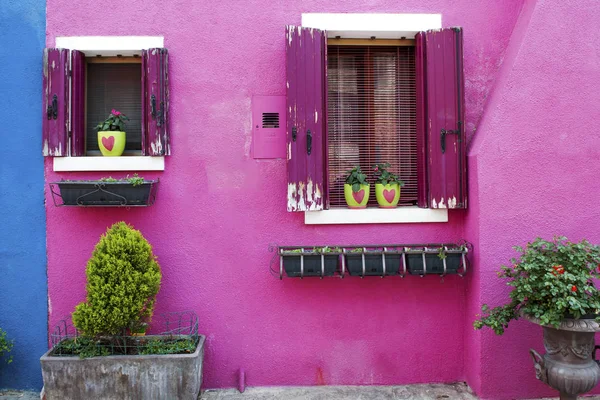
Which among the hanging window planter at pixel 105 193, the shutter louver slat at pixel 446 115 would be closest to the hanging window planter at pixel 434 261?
the shutter louver slat at pixel 446 115

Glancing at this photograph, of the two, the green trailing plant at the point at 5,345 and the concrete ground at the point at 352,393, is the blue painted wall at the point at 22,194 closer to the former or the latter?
the green trailing plant at the point at 5,345

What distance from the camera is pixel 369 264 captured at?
3.95 meters

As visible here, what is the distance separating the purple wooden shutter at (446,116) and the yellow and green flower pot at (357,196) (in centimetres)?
53

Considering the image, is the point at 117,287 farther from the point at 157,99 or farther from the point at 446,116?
the point at 446,116

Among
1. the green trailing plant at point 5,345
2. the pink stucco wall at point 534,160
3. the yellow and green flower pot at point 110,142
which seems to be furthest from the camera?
the yellow and green flower pot at point 110,142

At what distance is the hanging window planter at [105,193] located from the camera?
387cm

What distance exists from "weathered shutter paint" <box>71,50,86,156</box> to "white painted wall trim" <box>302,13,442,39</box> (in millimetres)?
1868

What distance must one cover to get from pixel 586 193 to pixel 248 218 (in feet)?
8.80

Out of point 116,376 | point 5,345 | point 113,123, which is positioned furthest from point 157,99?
point 5,345

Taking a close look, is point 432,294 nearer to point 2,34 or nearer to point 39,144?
point 39,144

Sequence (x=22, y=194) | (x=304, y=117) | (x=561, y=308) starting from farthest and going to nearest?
(x=22, y=194) < (x=304, y=117) < (x=561, y=308)

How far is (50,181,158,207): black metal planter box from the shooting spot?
388 centimetres

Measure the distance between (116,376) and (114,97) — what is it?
7.57ft

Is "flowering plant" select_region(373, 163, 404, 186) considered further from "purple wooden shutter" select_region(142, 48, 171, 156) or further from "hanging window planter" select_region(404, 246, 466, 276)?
"purple wooden shutter" select_region(142, 48, 171, 156)
